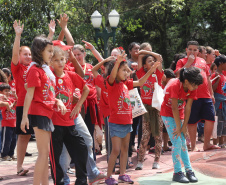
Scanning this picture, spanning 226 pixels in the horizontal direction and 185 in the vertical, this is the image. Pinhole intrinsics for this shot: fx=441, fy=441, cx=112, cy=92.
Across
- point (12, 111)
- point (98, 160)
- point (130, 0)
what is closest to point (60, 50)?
point (98, 160)

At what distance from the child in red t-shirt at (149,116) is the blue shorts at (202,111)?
1.35 meters

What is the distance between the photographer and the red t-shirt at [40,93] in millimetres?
4715

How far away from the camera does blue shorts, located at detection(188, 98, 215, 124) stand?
27.7ft

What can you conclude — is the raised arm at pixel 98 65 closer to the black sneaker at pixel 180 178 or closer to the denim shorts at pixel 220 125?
the black sneaker at pixel 180 178

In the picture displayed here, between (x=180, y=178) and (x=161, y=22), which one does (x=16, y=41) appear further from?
(x=161, y=22)

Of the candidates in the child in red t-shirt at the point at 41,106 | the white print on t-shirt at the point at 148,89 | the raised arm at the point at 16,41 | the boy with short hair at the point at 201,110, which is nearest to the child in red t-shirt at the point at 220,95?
the boy with short hair at the point at 201,110

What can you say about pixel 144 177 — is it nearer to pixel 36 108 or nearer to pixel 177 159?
pixel 177 159

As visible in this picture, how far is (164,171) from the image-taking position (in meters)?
6.68

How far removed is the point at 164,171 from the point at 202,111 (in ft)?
7.36

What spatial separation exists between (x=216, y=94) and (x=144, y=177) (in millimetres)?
3833

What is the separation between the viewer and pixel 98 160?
320 inches

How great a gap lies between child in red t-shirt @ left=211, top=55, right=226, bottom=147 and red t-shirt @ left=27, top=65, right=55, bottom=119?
5265mm

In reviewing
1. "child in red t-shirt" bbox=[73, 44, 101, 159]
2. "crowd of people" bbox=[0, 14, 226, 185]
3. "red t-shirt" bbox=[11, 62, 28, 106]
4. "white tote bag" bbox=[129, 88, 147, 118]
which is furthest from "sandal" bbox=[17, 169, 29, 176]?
"white tote bag" bbox=[129, 88, 147, 118]

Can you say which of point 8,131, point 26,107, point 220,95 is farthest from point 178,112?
point 8,131
